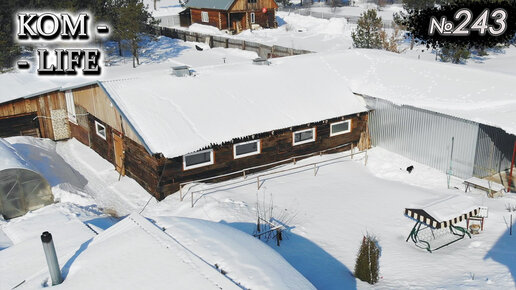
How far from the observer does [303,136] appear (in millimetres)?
22078

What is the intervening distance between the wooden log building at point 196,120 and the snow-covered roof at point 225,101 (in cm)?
4

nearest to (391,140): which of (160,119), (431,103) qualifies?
(431,103)

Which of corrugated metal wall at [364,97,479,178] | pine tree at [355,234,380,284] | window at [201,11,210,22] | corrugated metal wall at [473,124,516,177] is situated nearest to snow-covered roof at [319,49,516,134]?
corrugated metal wall at [364,97,479,178]

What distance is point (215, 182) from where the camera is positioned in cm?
2000

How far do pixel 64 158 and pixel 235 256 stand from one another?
16.9m

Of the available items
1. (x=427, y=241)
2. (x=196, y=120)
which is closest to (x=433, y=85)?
(x=427, y=241)

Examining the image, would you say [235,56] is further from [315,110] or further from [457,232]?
[457,232]

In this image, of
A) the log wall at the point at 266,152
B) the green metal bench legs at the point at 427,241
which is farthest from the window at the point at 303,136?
the green metal bench legs at the point at 427,241

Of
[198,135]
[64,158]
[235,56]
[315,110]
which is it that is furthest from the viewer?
[235,56]

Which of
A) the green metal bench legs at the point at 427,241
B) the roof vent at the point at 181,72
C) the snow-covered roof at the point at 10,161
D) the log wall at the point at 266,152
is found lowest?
the green metal bench legs at the point at 427,241

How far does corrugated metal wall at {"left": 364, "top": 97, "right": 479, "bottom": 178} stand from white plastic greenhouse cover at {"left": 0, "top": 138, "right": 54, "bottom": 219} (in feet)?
48.1

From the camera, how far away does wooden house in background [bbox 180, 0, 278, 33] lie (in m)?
59.3

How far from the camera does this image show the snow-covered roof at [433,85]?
762 inches

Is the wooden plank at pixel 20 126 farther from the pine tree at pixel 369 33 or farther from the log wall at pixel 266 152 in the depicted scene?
the pine tree at pixel 369 33
